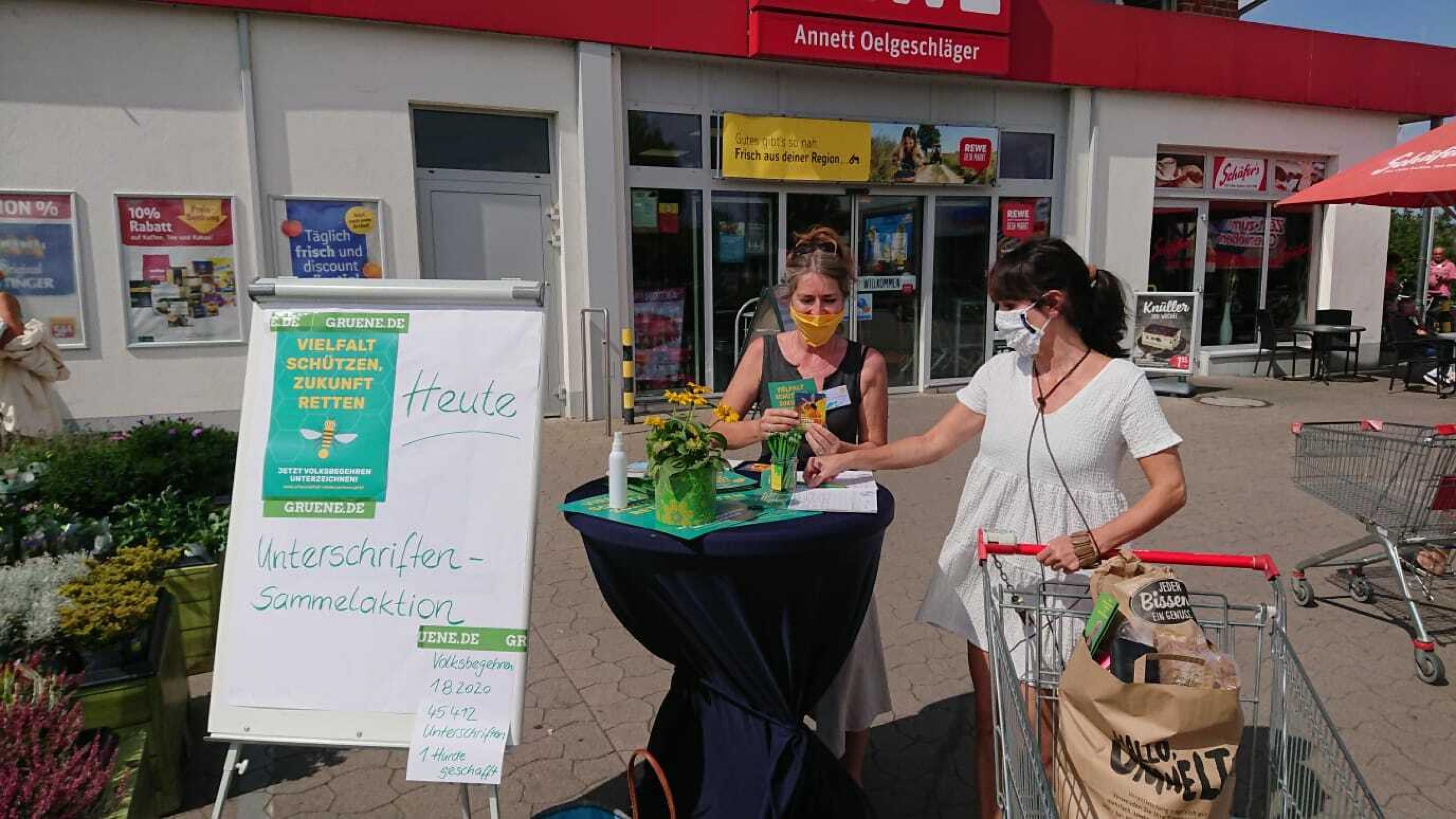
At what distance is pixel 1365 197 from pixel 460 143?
8.06 meters

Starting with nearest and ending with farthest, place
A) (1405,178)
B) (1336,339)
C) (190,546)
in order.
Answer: (190,546) → (1405,178) → (1336,339)

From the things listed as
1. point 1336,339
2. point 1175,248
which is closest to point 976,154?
point 1175,248

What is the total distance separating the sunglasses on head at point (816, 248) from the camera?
Answer: 3.12m

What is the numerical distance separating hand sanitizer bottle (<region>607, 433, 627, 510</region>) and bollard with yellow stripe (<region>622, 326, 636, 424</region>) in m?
7.03

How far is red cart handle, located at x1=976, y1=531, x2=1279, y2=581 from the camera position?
221 cm

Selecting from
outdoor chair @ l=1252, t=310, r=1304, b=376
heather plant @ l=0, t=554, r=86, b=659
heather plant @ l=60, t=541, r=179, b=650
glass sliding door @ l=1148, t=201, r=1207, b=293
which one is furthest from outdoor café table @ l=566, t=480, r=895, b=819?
outdoor chair @ l=1252, t=310, r=1304, b=376

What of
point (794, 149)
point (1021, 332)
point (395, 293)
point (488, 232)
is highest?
point (794, 149)

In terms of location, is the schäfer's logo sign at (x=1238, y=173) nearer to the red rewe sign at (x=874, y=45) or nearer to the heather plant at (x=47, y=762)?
the red rewe sign at (x=874, y=45)

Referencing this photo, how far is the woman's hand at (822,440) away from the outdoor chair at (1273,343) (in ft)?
42.6

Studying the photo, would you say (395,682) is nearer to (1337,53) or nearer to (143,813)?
(143,813)

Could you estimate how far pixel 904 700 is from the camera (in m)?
3.92

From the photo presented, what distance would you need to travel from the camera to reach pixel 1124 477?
25.3 ft

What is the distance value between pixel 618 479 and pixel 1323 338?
46.3 feet

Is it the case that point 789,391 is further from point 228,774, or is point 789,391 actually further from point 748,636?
point 228,774
